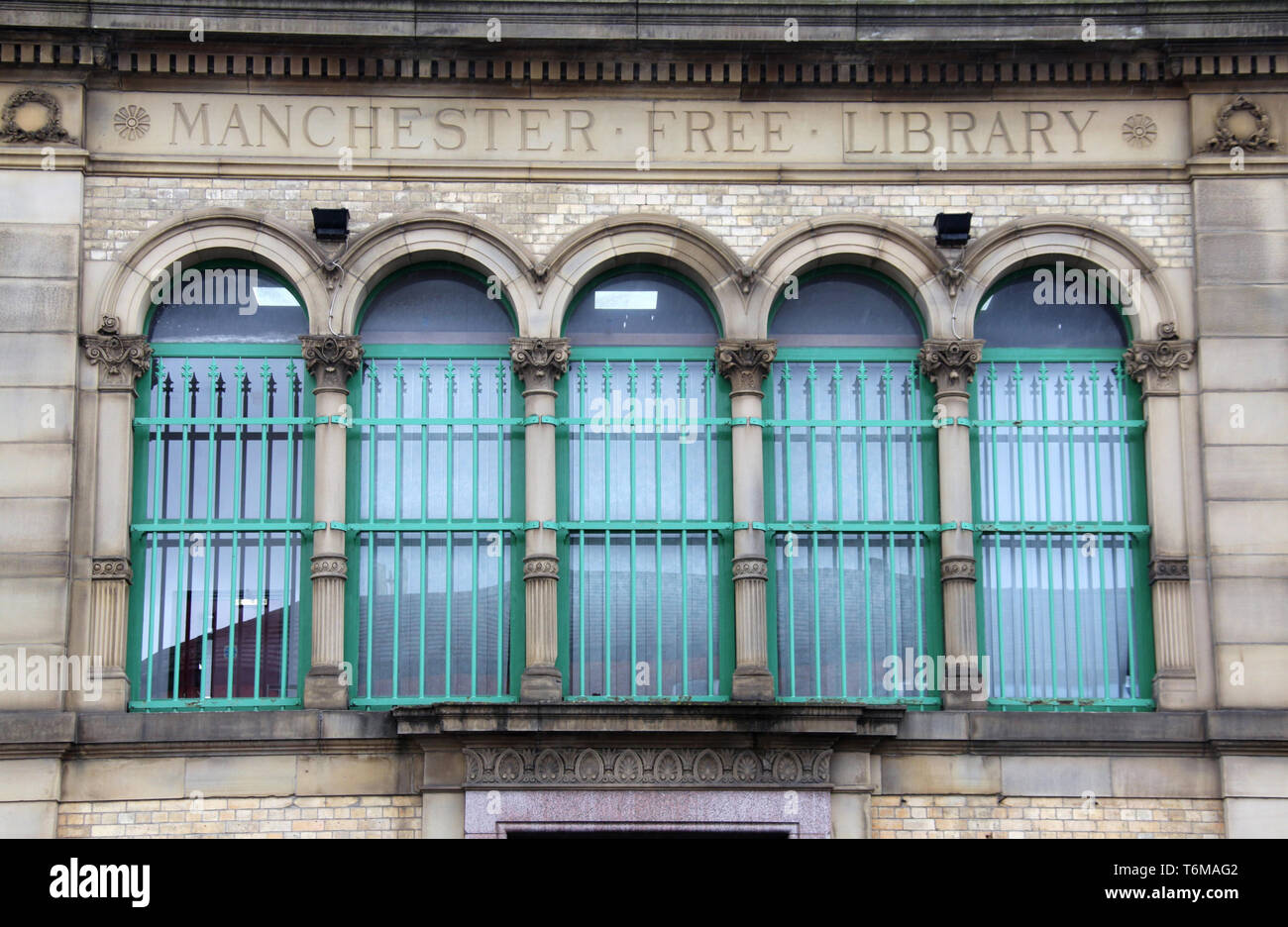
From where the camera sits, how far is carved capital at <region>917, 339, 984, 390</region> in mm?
17594

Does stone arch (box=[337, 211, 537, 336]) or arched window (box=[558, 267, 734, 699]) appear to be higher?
stone arch (box=[337, 211, 537, 336])

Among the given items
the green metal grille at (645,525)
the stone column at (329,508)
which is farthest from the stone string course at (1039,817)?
the stone column at (329,508)

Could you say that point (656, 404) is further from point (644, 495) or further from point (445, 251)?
point (445, 251)

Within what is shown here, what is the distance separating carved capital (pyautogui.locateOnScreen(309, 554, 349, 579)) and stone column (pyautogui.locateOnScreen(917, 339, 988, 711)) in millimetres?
4965

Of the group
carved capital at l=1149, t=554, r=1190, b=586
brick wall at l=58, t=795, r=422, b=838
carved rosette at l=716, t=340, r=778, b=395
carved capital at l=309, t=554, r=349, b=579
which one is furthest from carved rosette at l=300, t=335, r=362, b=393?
carved capital at l=1149, t=554, r=1190, b=586

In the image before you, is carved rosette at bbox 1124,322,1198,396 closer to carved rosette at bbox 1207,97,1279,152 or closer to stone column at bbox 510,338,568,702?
carved rosette at bbox 1207,97,1279,152

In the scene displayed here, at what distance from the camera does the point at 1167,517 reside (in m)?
17.4

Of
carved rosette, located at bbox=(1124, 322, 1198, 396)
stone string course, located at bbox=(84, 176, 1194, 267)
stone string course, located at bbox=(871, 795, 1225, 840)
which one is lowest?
stone string course, located at bbox=(871, 795, 1225, 840)

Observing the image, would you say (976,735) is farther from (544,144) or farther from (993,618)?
(544,144)

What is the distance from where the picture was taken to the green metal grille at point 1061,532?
17.4 m

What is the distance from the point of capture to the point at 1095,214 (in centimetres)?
1797

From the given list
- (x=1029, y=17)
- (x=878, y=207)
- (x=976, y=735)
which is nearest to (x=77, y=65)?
(x=878, y=207)

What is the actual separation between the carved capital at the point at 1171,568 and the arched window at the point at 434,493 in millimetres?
5249

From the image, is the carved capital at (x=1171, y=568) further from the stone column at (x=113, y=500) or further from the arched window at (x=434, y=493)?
the stone column at (x=113, y=500)
